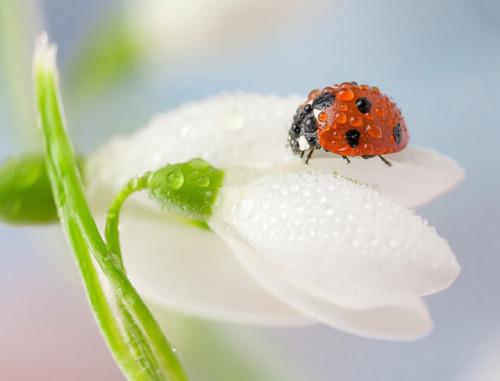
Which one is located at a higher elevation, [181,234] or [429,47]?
[429,47]

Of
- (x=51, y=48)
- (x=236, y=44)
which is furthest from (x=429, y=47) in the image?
(x=51, y=48)

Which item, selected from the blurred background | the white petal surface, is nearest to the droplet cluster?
the white petal surface

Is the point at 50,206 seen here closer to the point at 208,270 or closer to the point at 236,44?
the point at 208,270

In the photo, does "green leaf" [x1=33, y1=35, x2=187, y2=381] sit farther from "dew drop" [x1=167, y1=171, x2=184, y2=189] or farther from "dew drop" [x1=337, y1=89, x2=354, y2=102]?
"dew drop" [x1=337, y1=89, x2=354, y2=102]

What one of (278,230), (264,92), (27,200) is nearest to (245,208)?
(278,230)

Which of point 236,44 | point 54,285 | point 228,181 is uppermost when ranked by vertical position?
point 236,44

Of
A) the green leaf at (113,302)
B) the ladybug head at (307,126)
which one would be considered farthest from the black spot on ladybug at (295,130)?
the green leaf at (113,302)
